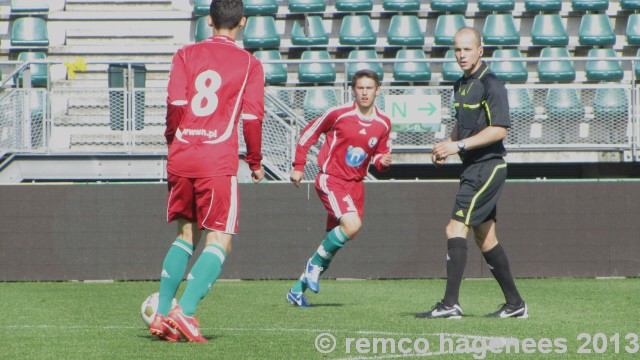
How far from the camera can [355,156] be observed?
31.6 feet

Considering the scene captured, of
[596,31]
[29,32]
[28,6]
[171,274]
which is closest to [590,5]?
[596,31]

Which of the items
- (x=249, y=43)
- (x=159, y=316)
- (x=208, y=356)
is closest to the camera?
(x=208, y=356)

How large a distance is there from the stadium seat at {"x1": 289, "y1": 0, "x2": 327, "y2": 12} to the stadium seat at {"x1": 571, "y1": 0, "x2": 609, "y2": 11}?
4359 mm

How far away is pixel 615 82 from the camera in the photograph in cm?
1781

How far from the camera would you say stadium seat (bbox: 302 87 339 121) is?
14828 millimetres

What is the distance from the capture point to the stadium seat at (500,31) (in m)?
18.6

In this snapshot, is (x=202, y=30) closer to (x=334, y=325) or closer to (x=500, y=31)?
(x=500, y=31)

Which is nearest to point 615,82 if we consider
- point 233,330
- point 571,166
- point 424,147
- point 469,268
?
point 571,166

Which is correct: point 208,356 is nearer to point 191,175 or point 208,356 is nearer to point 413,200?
point 191,175

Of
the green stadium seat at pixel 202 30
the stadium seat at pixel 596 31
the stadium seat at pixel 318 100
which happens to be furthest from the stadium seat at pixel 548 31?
the green stadium seat at pixel 202 30

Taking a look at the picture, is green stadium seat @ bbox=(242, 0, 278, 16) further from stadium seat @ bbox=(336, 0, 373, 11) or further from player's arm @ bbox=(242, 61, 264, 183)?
player's arm @ bbox=(242, 61, 264, 183)

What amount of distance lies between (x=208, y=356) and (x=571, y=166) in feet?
41.7

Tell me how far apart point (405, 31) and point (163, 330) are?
521 inches

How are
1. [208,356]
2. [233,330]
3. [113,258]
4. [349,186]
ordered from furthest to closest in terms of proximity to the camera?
[113,258]
[349,186]
[233,330]
[208,356]
